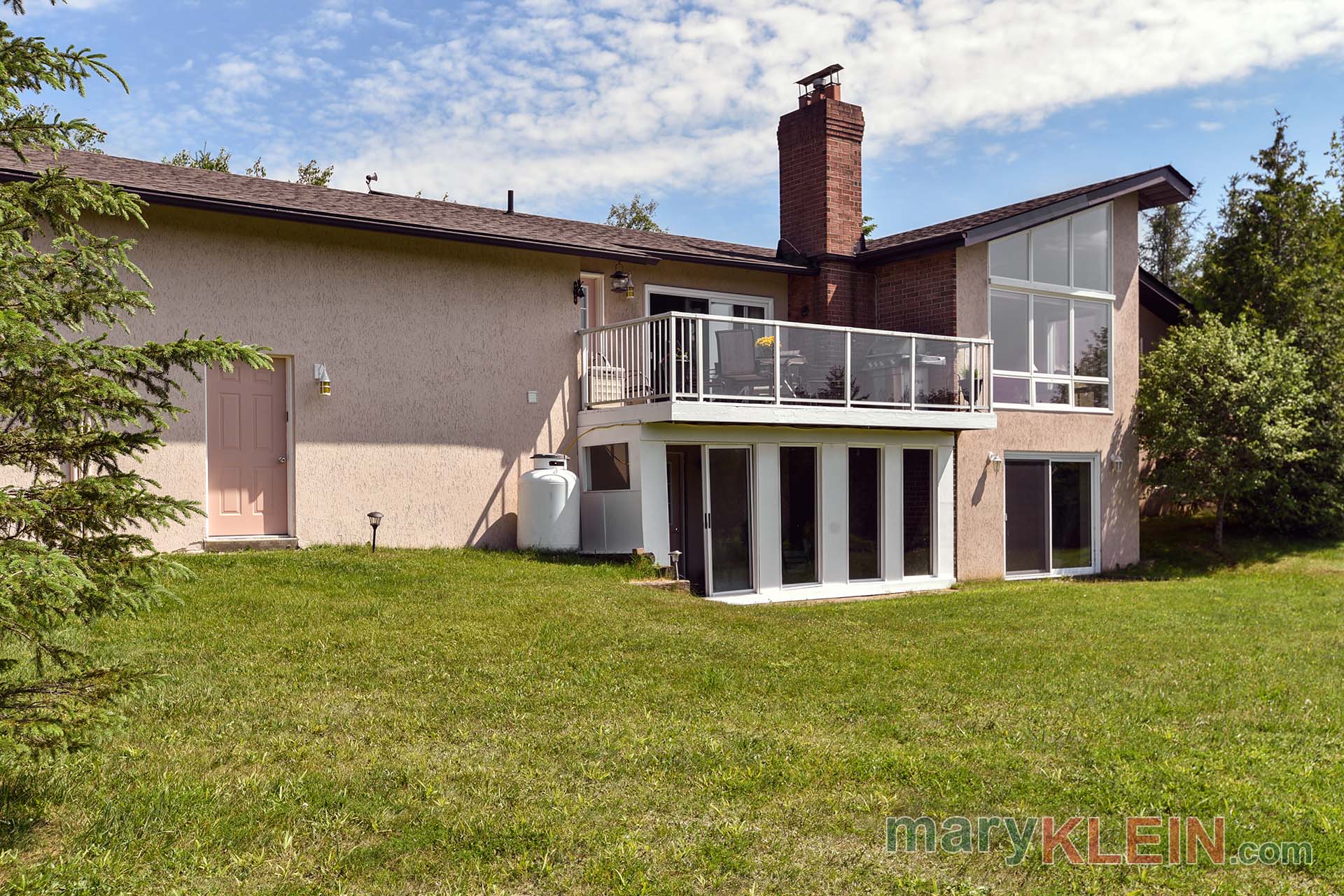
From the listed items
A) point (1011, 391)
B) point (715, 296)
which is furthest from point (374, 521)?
point (1011, 391)

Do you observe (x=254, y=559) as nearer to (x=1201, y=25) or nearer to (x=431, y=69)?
(x=431, y=69)

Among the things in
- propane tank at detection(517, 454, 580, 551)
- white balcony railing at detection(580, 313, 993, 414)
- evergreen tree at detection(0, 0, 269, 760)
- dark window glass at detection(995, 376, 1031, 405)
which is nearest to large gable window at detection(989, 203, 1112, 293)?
dark window glass at detection(995, 376, 1031, 405)

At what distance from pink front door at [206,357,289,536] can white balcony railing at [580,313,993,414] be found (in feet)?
13.4

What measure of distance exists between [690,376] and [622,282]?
2496mm

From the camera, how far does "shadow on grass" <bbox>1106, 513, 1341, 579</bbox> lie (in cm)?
1786

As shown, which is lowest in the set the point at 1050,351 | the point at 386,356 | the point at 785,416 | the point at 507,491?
the point at 507,491

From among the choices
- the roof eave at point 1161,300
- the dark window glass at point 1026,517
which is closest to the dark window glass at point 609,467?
the dark window glass at point 1026,517

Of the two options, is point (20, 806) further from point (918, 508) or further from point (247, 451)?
point (918, 508)

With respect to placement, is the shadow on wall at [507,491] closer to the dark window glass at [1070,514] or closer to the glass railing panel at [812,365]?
the glass railing panel at [812,365]

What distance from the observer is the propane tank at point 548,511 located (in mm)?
13414

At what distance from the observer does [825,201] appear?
1733 cm

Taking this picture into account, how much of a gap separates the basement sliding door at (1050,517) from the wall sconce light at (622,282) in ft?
21.8

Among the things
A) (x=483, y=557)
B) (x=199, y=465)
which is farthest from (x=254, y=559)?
(x=483, y=557)

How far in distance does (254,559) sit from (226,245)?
12.2ft
